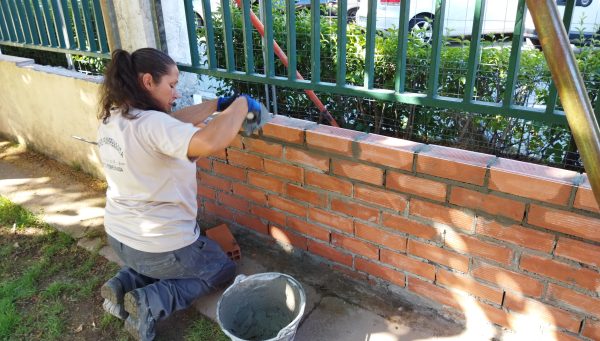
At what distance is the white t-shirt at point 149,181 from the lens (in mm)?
1919

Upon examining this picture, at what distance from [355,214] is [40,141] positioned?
145 inches

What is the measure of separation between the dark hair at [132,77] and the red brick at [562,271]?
5.89 feet

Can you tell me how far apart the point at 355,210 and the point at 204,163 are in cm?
116

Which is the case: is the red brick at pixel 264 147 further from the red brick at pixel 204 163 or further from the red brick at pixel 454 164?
the red brick at pixel 454 164

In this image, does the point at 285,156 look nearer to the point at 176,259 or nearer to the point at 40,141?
the point at 176,259

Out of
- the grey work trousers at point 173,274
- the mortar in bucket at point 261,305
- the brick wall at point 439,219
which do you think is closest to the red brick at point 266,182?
the brick wall at point 439,219

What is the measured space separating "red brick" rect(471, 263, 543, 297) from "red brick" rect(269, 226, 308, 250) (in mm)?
999

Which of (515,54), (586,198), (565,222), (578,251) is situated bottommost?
(578,251)

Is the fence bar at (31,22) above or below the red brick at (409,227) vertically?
above

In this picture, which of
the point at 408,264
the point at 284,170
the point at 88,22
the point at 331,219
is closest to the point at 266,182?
the point at 284,170

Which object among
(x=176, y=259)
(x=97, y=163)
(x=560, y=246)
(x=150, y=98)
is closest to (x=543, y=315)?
(x=560, y=246)

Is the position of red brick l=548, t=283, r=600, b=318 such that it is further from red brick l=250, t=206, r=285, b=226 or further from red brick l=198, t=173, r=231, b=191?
red brick l=198, t=173, r=231, b=191

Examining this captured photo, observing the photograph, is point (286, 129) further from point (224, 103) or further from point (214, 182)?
point (214, 182)

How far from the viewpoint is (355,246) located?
241 centimetres
